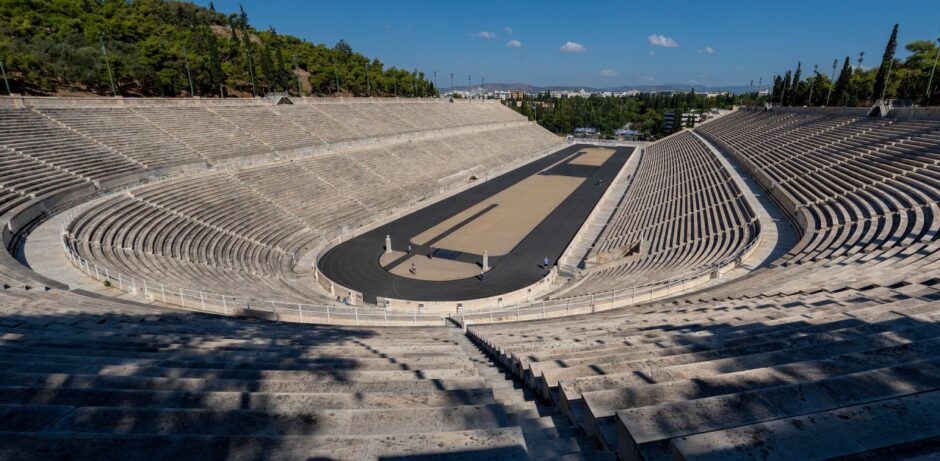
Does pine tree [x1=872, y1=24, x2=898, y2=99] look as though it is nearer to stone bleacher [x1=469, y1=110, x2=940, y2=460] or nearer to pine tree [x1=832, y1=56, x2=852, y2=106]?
pine tree [x1=832, y1=56, x2=852, y2=106]

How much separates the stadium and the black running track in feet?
0.73

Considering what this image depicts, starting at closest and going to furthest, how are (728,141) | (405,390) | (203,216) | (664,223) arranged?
(405,390) < (203,216) < (664,223) < (728,141)

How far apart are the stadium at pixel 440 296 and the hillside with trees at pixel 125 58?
60.4 ft

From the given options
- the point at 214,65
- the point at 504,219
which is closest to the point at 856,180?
the point at 504,219

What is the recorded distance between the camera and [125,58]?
49.6 m

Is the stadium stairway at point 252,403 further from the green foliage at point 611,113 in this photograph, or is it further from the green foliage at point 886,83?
the green foliage at point 611,113

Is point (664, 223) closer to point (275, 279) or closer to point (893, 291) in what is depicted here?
point (893, 291)

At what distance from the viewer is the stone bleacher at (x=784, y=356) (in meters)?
2.88

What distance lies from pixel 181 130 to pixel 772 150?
1963 inches

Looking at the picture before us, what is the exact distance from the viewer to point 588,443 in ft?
12.4

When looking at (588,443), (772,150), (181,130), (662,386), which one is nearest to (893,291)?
(662,386)

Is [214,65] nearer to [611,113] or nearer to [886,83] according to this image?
[886,83]

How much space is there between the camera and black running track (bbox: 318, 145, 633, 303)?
2206cm

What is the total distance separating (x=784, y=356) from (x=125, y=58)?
6628 cm
